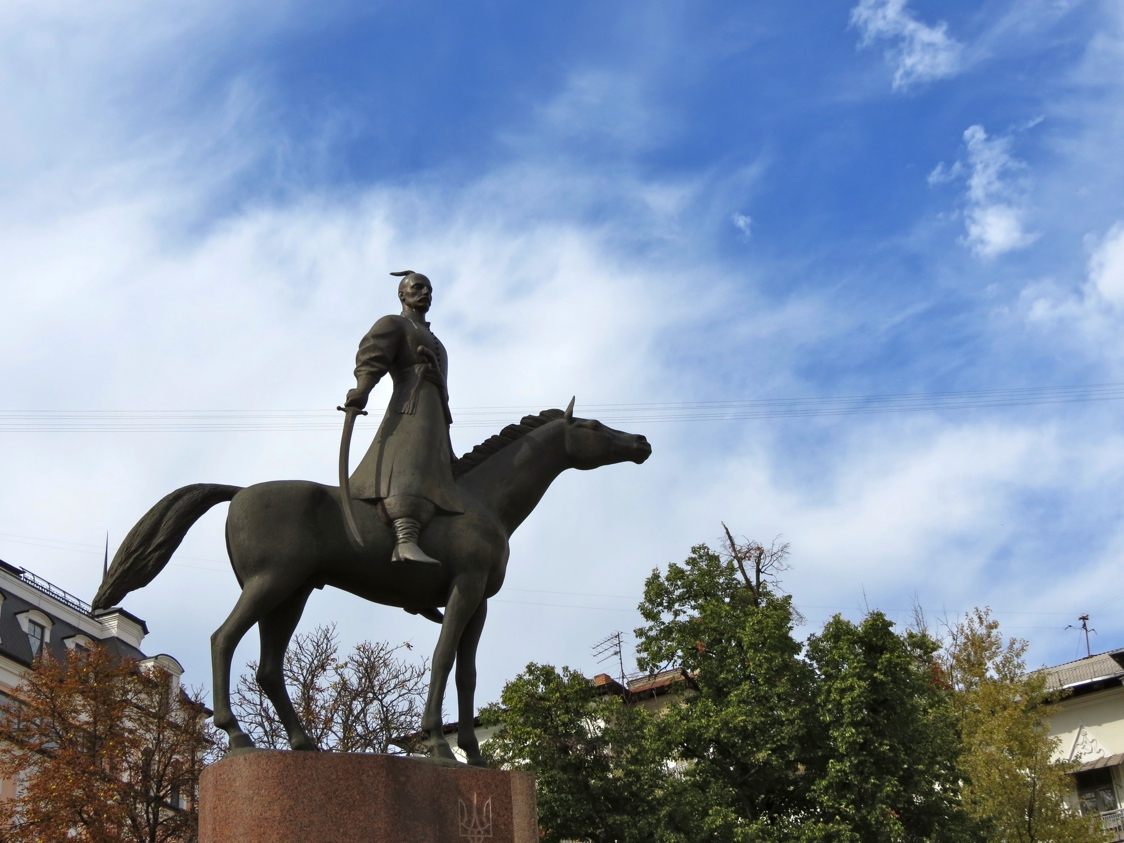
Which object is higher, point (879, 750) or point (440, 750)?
point (879, 750)

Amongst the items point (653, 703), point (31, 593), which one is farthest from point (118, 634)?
point (653, 703)

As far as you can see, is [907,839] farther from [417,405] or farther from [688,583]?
[417,405]

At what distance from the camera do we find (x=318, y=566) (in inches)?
328

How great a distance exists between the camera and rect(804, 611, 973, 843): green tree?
2550cm

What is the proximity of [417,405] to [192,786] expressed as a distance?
2095 centimetres

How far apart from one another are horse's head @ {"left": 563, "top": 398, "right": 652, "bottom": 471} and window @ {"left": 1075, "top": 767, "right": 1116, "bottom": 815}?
3563cm

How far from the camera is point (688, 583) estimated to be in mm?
30766

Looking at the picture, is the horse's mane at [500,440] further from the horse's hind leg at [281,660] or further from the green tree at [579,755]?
the green tree at [579,755]

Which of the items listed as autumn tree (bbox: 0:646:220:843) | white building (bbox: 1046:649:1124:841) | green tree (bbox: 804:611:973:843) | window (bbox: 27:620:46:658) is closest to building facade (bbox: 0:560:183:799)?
window (bbox: 27:620:46:658)

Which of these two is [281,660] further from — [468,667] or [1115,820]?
[1115,820]

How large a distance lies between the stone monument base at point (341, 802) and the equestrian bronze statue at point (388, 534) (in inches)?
18.7

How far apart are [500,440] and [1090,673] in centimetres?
4231

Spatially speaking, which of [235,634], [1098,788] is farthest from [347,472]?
[1098,788]

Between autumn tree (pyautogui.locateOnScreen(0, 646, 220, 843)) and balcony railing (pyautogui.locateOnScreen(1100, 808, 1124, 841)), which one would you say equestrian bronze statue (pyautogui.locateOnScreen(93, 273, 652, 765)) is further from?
balcony railing (pyautogui.locateOnScreen(1100, 808, 1124, 841))
